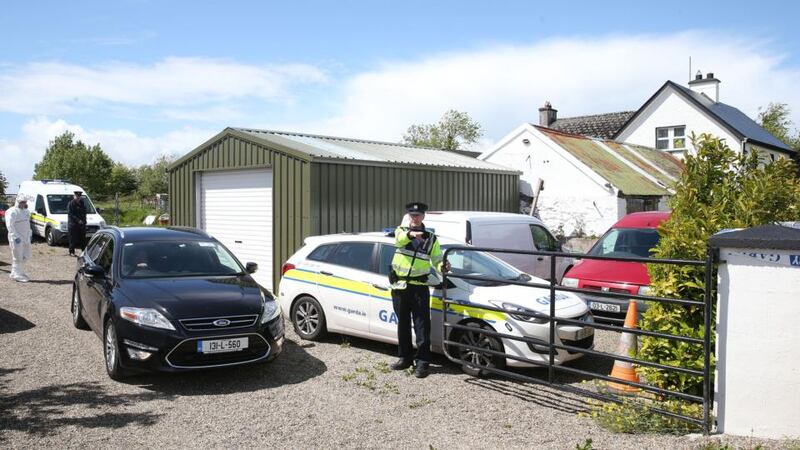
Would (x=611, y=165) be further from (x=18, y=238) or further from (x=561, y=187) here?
(x=18, y=238)

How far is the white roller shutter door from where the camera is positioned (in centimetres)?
1328

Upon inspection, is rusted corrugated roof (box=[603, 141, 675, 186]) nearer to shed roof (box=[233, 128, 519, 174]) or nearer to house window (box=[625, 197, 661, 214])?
house window (box=[625, 197, 661, 214])

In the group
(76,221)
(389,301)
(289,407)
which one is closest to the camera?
(289,407)

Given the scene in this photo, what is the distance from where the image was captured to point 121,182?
217 ft

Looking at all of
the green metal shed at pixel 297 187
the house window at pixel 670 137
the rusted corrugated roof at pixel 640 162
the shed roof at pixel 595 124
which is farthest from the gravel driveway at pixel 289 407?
the shed roof at pixel 595 124

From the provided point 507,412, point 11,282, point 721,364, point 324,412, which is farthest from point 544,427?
point 11,282

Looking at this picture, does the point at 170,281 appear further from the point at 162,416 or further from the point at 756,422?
the point at 756,422

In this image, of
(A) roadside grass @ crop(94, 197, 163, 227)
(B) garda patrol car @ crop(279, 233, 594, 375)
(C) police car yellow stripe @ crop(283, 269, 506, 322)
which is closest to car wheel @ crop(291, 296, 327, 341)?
(B) garda patrol car @ crop(279, 233, 594, 375)

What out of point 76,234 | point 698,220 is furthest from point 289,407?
point 76,234

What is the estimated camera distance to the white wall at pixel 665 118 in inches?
1180

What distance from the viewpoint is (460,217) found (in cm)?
1028

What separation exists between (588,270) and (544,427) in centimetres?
433

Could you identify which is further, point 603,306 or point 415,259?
point 603,306

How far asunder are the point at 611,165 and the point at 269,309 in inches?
561
